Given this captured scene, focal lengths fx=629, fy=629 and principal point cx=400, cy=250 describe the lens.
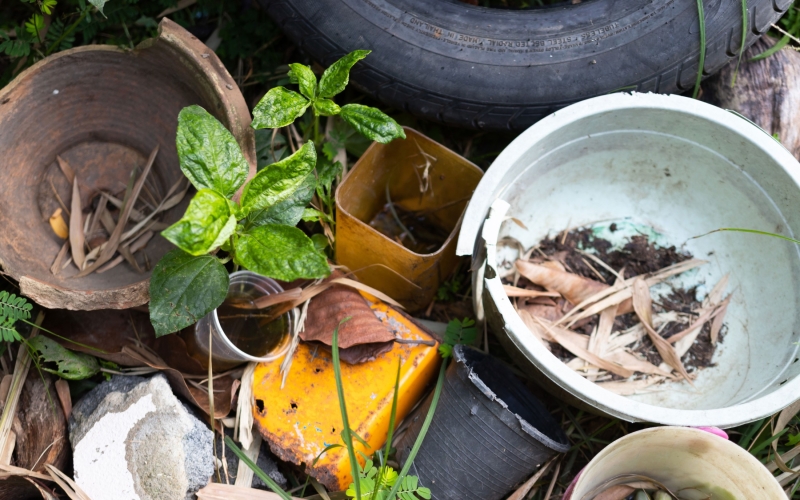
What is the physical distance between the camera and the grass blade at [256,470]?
1453 millimetres

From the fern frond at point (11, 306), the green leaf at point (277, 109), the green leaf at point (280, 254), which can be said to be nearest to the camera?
the green leaf at point (280, 254)

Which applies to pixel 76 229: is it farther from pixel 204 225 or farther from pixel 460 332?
pixel 460 332

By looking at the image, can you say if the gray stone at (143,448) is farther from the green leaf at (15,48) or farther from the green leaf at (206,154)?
the green leaf at (15,48)

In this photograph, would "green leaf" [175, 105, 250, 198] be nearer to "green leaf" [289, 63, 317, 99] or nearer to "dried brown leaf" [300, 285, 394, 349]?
"green leaf" [289, 63, 317, 99]

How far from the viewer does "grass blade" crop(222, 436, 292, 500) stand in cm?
145

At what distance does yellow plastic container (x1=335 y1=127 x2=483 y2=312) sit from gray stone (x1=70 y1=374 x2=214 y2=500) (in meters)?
0.60

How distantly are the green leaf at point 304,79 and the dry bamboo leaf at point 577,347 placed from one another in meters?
0.88

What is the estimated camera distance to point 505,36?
169cm

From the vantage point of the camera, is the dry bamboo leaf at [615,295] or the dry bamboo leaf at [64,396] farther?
the dry bamboo leaf at [615,295]

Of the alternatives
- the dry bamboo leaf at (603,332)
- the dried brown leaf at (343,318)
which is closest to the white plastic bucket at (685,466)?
the dry bamboo leaf at (603,332)

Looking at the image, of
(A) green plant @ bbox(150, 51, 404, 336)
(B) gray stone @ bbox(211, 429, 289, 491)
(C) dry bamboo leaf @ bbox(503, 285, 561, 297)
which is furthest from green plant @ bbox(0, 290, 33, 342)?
(C) dry bamboo leaf @ bbox(503, 285, 561, 297)

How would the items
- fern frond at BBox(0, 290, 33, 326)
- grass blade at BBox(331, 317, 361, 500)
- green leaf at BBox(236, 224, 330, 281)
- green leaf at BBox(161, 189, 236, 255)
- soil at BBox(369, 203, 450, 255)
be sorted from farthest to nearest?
soil at BBox(369, 203, 450, 255)
fern frond at BBox(0, 290, 33, 326)
grass blade at BBox(331, 317, 361, 500)
green leaf at BBox(236, 224, 330, 281)
green leaf at BBox(161, 189, 236, 255)

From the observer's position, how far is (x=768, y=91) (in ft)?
6.02

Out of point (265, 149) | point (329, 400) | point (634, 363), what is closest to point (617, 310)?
point (634, 363)
